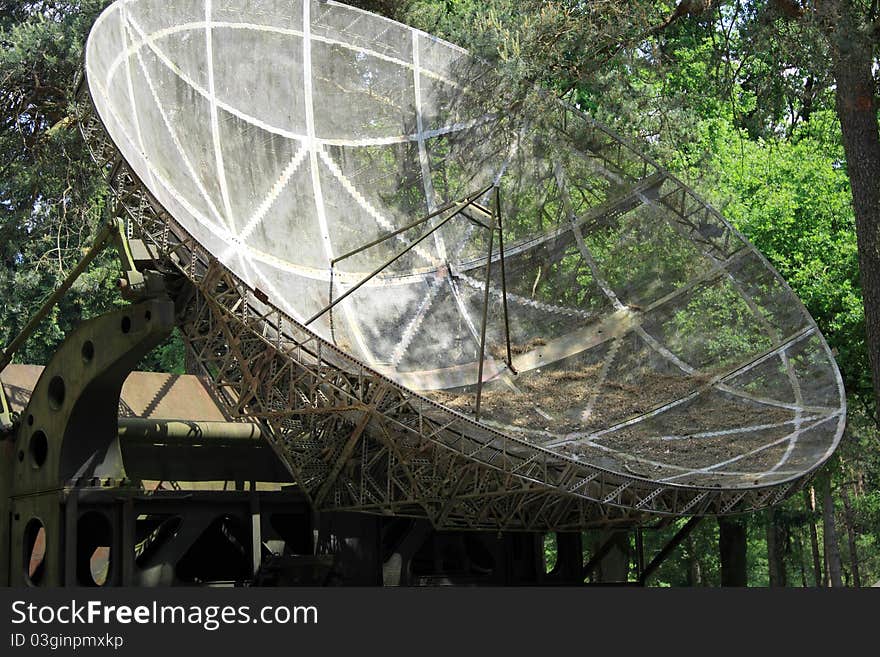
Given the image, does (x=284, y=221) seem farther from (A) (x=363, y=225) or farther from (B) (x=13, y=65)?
(B) (x=13, y=65)

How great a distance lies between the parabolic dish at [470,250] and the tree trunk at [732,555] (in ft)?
22.9

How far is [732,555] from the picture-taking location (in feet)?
87.5

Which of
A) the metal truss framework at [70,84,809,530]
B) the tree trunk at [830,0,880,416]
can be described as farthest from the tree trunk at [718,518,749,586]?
the metal truss framework at [70,84,809,530]

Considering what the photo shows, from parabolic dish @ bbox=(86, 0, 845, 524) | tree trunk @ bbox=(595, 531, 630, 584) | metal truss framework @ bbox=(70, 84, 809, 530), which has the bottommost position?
tree trunk @ bbox=(595, 531, 630, 584)

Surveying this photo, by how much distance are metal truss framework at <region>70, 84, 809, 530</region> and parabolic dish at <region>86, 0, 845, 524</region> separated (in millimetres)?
88

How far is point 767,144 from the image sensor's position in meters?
34.1

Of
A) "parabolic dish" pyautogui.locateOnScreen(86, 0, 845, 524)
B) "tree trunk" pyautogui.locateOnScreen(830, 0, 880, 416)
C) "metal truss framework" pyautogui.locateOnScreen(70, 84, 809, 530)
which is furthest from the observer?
"tree trunk" pyautogui.locateOnScreen(830, 0, 880, 416)

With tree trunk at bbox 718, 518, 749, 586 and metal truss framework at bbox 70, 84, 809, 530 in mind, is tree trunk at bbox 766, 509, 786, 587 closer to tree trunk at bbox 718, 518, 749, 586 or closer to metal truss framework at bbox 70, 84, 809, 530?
tree trunk at bbox 718, 518, 749, 586

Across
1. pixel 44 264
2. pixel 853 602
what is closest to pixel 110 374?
pixel 853 602

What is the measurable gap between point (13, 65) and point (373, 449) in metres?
21.0

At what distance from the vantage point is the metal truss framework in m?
15.4

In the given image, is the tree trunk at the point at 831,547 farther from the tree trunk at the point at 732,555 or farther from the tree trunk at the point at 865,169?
the tree trunk at the point at 865,169

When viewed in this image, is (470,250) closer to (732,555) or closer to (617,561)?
(617,561)

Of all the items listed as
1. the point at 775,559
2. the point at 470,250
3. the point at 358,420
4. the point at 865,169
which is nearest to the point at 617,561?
the point at 470,250
